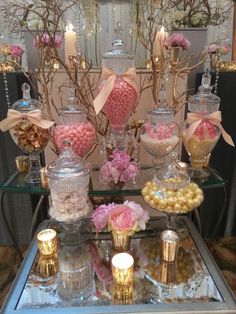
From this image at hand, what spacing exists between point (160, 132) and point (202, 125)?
149mm

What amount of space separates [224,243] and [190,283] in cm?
105

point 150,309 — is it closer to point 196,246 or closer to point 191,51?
point 196,246

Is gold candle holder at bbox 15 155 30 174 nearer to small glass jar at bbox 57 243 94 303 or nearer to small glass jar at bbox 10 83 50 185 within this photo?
small glass jar at bbox 10 83 50 185

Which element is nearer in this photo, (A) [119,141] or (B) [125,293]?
(B) [125,293]

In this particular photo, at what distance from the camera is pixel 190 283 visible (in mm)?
878

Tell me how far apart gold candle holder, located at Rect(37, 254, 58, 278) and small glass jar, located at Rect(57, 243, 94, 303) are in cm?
2

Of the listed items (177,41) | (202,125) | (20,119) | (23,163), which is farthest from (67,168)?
(177,41)

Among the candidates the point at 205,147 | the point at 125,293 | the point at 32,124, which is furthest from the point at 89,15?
the point at 125,293

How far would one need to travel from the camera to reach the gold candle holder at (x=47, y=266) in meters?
0.92

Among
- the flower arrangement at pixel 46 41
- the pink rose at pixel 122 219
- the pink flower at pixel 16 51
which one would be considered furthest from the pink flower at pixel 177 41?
the pink flower at pixel 16 51

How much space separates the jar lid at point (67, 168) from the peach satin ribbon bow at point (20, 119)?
16 cm

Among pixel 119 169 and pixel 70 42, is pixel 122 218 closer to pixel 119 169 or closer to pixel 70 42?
pixel 119 169

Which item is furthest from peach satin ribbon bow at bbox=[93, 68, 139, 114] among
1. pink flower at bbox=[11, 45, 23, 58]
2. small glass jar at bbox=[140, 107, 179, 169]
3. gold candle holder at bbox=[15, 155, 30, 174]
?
pink flower at bbox=[11, 45, 23, 58]

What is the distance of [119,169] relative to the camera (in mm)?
1035
